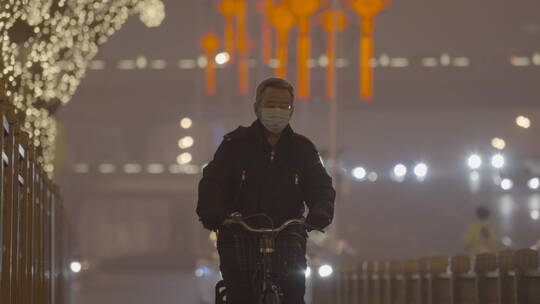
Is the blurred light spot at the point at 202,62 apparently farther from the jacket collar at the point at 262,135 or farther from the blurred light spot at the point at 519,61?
the jacket collar at the point at 262,135

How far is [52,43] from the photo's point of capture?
15680mm

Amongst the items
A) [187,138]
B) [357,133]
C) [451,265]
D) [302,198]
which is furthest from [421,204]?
[302,198]

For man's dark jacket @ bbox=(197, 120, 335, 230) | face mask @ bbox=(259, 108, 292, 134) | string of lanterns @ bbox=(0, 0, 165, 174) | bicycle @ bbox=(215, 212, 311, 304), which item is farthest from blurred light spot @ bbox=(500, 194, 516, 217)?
bicycle @ bbox=(215, 212, 311, 304)

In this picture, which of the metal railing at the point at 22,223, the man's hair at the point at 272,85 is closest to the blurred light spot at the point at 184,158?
the metal railing at the point at 22,223

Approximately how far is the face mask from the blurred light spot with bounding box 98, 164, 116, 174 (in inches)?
3116

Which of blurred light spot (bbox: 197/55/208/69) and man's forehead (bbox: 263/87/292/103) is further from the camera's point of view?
blurred light spot (bbox: 197/55/208/69)

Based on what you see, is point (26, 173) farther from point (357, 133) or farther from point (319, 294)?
point (357, 133)

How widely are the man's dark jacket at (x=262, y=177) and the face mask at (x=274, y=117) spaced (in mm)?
91

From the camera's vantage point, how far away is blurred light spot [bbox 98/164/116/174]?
86938 mm

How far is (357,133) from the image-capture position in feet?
279

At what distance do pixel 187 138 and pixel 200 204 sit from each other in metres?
78.0

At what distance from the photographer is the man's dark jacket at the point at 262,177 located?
818cm

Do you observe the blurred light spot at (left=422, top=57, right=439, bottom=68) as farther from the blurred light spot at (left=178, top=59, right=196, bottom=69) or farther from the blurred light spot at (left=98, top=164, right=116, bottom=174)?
the blurred light spot at (left=98, top=164, right=116, bottom=174)

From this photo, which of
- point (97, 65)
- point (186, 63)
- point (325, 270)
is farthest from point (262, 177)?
point (186, 63)
